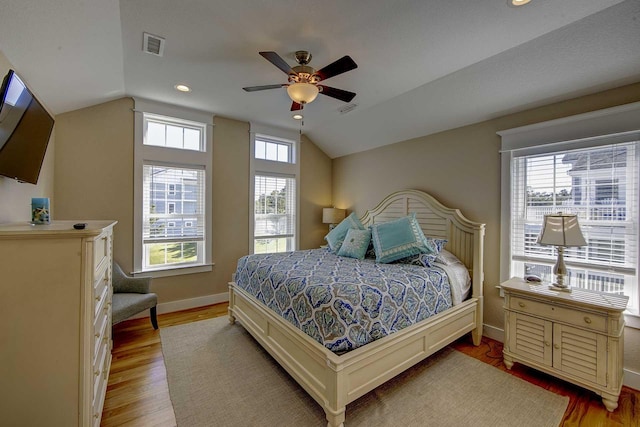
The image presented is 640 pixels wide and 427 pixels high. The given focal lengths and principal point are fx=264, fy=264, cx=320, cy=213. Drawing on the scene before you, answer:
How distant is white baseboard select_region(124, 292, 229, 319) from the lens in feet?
11.7

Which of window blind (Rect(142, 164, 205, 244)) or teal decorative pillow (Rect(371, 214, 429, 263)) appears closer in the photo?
teal decorative pillow (Rect(371, 214, 429, 263))

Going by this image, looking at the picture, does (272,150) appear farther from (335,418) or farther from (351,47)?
(335,418)

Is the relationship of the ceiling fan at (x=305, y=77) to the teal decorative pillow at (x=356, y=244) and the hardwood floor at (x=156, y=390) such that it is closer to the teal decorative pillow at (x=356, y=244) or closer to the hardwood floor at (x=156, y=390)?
the teal decorative pillow at (x=356, y=244)

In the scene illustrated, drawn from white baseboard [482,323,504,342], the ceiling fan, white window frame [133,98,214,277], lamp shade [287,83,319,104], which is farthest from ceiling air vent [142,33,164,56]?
white baseboard [482,323,504,342]

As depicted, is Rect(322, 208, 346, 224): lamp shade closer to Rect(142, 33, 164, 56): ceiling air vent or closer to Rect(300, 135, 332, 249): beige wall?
Rect(300, 135, 332, 249): beige wall

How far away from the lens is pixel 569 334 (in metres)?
2.09

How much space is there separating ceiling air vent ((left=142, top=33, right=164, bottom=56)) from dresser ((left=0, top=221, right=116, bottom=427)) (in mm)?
1698

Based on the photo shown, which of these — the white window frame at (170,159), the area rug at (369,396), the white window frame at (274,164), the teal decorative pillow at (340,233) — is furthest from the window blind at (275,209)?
the area rug at (369,396)

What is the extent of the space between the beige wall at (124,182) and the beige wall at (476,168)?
2.39m

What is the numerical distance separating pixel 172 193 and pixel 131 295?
1.39 meters

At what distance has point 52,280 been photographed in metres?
1.32

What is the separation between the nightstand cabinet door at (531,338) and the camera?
219cm

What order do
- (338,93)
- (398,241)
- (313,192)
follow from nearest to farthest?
(338,93)
(398,241)
(313,192)

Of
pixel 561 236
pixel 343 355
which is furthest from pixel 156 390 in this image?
pixel 561 236
